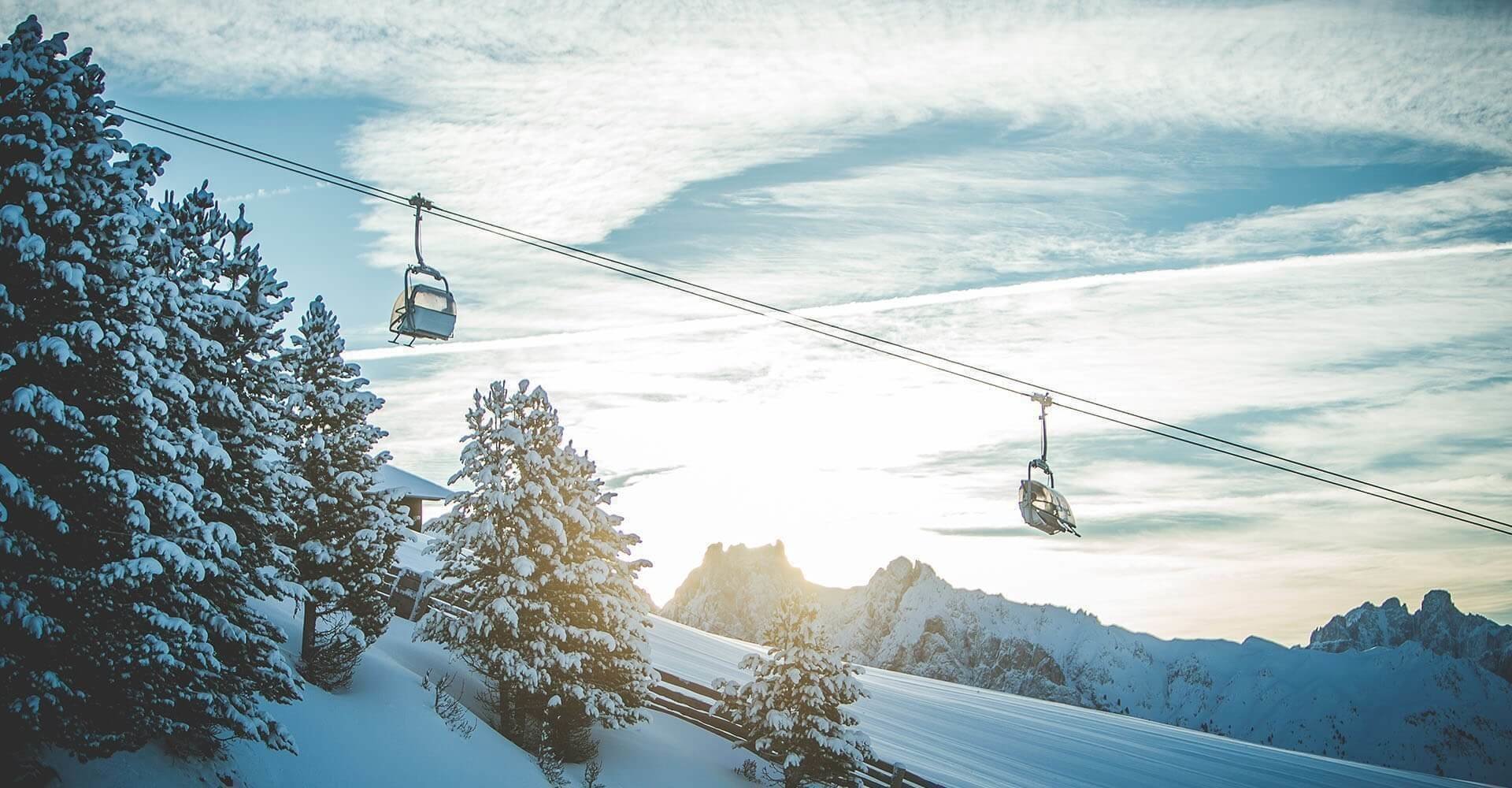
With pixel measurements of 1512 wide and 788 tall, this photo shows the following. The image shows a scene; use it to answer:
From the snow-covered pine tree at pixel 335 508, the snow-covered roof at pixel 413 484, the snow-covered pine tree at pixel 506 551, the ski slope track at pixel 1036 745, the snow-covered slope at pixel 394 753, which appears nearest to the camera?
the snow-covered slope at pixel 394 753

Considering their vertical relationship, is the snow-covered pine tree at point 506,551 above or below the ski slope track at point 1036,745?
above

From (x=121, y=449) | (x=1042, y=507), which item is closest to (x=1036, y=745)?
(x=1042, y=507)

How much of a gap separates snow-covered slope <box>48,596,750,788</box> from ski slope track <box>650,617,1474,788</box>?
297 inches

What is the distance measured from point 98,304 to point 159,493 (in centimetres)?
251

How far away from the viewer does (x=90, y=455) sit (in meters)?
11.4

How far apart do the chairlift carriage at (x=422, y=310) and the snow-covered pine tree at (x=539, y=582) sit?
6.56 metres

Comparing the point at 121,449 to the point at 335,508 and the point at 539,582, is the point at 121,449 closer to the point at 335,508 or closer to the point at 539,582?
the point at 335,508

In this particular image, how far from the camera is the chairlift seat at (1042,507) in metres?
19.3

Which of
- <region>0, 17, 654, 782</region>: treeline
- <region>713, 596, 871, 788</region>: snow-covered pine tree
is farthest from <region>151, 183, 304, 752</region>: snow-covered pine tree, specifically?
<region>713, 596, 871, 788</region>: snow-covered pine tree

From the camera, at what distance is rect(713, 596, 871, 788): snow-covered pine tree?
71.7 ft

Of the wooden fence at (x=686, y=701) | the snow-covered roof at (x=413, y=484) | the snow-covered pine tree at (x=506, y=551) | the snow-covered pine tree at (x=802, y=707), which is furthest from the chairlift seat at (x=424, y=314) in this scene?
the snow-covered roof at (x=413, y=484)

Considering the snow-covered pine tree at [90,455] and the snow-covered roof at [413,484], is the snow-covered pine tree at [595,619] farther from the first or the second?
the snow-covered roof at [413,484]

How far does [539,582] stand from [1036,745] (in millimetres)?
23198

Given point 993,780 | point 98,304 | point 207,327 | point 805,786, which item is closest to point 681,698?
point 805,786
